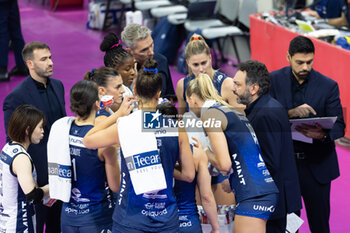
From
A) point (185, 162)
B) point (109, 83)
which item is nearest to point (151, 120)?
point (185, 162)

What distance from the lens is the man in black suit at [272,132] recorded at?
3705 millimetres

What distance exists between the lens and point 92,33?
12383 millimetres

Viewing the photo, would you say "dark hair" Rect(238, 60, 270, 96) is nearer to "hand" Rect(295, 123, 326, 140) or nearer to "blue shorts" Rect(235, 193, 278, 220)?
"hand" Rect(295, 123, 326, 140)

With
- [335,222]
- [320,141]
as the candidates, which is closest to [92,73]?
Result: [320,141]

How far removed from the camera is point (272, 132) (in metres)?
3.70

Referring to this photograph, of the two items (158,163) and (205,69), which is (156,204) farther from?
(205,69)

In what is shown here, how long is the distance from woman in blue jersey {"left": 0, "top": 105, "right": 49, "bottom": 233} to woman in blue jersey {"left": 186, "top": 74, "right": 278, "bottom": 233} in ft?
3.85

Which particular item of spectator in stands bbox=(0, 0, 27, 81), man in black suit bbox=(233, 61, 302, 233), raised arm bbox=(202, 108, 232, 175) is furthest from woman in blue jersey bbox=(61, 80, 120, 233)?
spectator in stands bbox=(0, 0, 27, 81)

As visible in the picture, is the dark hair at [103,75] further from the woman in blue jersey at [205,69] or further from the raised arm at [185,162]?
the raised arm at [185,162]

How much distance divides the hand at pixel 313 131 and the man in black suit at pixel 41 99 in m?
2.02

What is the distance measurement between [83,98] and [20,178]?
0.68 m

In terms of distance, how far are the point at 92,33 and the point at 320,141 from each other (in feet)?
29.1

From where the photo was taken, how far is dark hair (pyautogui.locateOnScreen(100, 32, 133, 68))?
4.33 metres

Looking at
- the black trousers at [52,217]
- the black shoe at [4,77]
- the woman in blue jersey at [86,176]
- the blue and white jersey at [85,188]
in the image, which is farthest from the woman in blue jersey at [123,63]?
the black shoe at [4,77]
